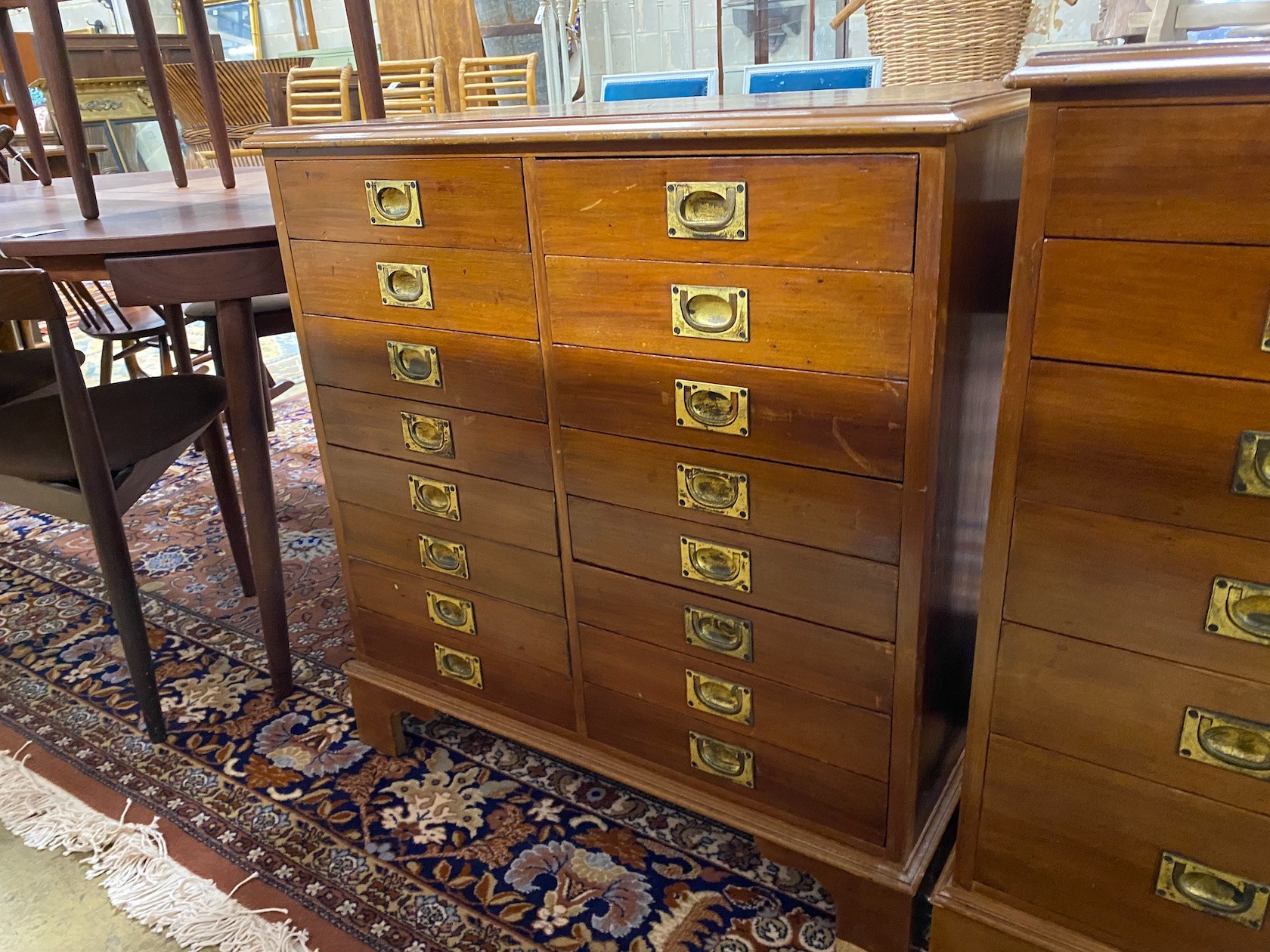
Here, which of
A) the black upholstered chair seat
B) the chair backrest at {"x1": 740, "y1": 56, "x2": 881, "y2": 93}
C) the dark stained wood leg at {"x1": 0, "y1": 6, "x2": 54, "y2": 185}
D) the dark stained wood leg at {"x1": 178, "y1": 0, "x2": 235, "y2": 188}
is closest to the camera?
the black upholstered chair seat

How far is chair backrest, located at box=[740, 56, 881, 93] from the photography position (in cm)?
182

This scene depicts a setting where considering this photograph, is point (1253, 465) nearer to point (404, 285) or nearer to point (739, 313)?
point (739, 313)

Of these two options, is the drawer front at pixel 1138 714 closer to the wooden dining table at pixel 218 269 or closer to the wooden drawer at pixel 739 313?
the wooden drawer at pixel 739 313

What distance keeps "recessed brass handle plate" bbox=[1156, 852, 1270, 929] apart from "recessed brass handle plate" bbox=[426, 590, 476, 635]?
0.90 metres

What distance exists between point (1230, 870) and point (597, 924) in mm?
715

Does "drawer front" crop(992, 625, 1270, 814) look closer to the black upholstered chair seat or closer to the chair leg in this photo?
the black upholstered chair seat

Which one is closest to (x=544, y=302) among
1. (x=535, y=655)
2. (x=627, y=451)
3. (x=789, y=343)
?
(x=627, y=451)

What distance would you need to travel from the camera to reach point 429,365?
1214 millimetres

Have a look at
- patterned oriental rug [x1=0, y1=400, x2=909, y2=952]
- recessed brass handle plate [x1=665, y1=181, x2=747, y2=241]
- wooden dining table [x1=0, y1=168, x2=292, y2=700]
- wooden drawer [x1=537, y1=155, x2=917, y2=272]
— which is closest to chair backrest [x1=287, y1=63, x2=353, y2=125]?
wooden dining table [x1=0, y1=168, x2=292, y2=700]

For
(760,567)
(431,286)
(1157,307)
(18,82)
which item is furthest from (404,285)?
(18,82)

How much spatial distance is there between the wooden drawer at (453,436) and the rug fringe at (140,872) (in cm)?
63

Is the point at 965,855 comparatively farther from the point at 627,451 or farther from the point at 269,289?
the point at 269,289

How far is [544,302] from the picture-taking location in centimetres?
108

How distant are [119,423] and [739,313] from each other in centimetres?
123
